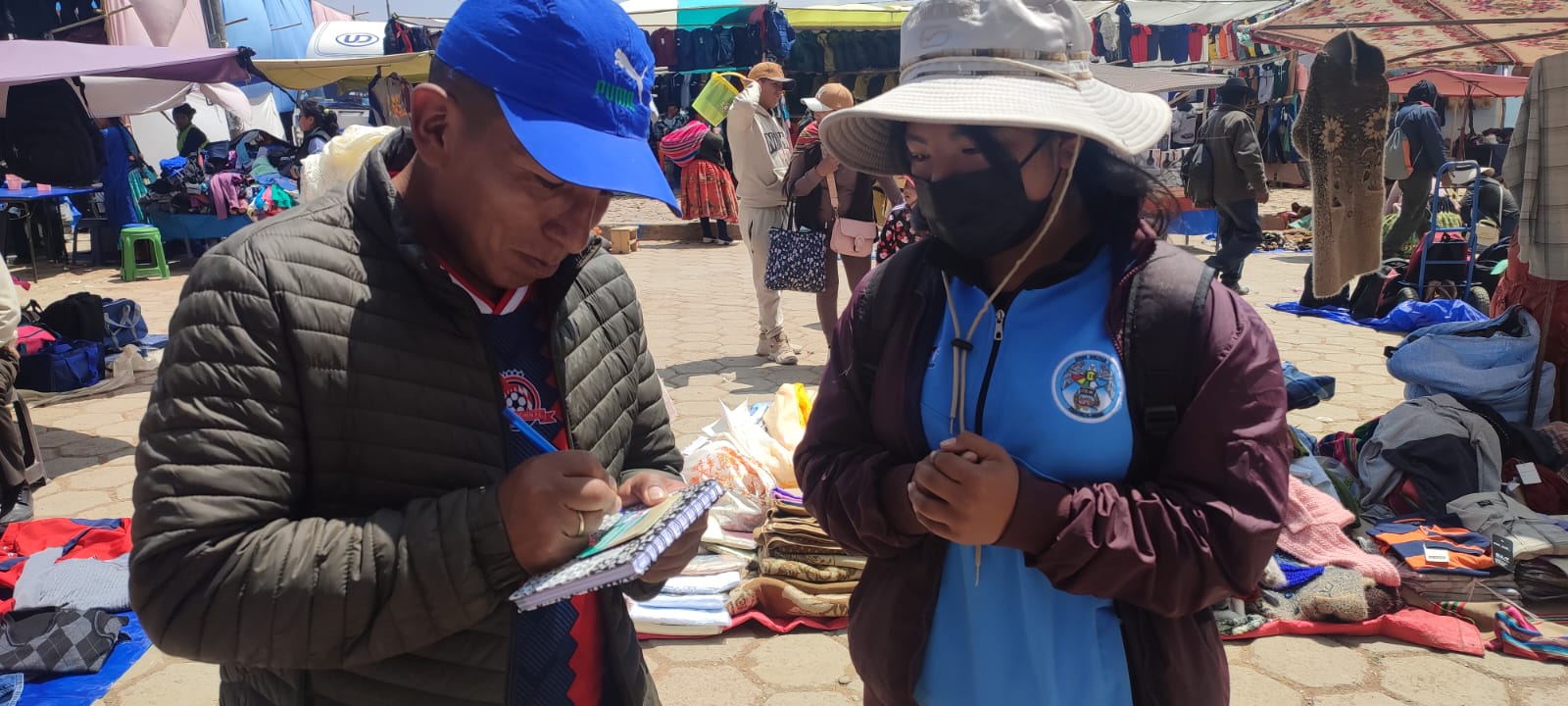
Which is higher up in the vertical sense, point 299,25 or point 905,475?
point 299,25

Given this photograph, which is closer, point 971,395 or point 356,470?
point 356,470

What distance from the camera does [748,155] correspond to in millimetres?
6961

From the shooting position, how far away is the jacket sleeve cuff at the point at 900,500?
5.08 ft

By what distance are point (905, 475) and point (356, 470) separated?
2.62ft

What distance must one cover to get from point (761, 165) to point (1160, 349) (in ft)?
18.6

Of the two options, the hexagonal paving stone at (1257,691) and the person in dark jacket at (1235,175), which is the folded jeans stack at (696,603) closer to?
the hexagonal paving stone at (1257,691)

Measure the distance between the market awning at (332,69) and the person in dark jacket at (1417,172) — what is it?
13271 mm

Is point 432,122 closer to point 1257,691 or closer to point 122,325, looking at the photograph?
point 1257,691

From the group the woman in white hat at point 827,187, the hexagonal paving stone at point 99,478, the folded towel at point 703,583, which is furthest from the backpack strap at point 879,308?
the hexagonal paving stone at point 99,478

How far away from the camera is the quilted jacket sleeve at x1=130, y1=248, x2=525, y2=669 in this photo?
1065 millimetres

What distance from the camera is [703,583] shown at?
409cm

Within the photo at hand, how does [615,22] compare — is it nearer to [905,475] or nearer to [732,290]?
[905,475]

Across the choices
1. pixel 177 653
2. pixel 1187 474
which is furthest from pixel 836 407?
pixel 177 653

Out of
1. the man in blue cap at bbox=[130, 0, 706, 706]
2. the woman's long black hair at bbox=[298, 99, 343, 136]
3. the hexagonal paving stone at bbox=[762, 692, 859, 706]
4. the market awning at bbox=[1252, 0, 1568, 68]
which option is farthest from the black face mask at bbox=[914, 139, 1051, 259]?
the woman's long black hair at bbox=[298, 99, 343, 136]
